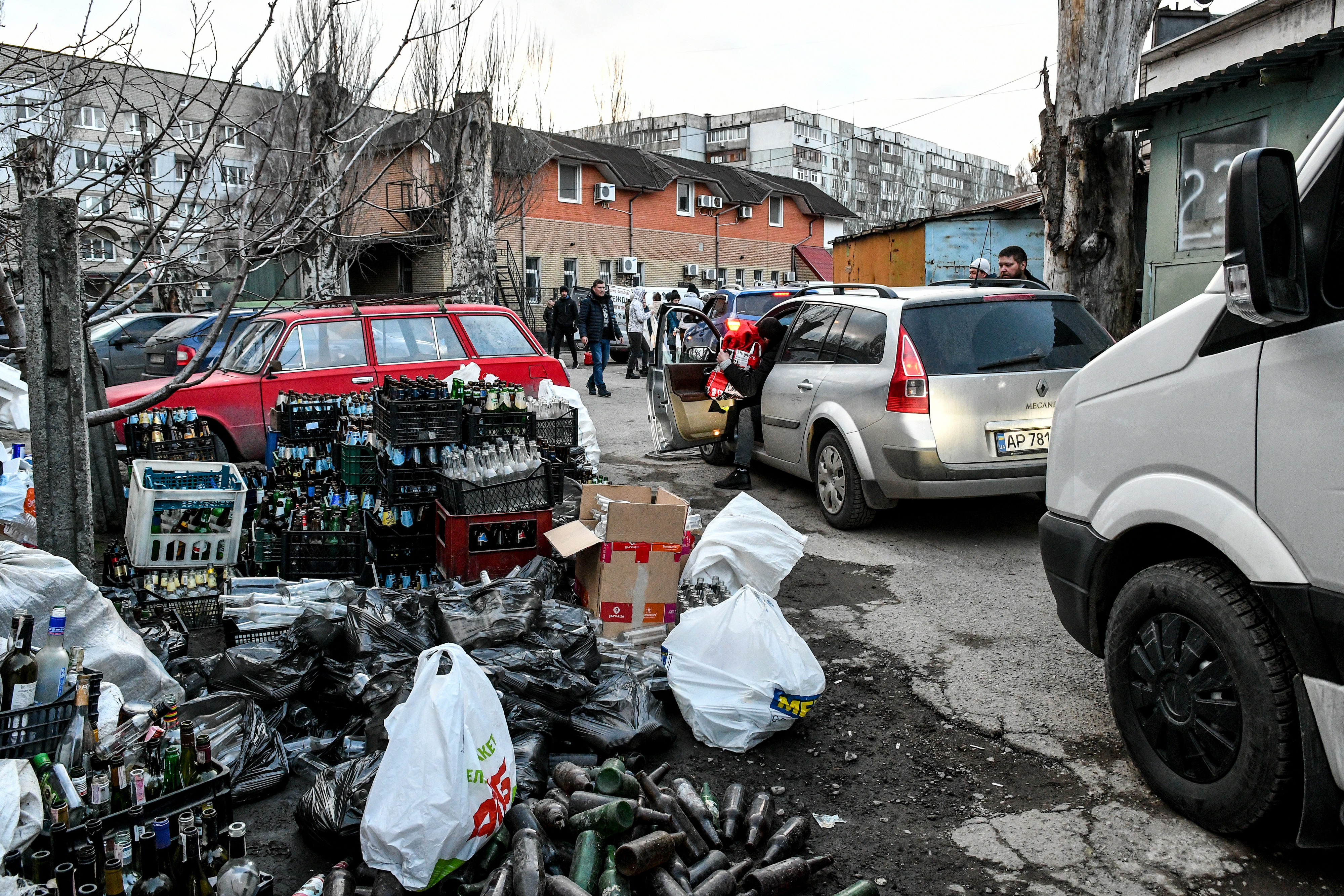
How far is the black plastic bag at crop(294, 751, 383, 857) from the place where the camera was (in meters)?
3.14

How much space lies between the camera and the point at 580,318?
21828 millimetres

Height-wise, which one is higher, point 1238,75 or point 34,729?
point 1238,75

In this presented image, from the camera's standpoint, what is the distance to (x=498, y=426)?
6438 millimetres

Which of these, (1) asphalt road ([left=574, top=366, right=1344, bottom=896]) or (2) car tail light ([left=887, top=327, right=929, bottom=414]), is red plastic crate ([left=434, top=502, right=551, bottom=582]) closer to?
(1) asphalt road ([left=574, top=366, right=1344, bottom=896])

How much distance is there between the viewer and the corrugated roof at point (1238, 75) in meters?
8.50

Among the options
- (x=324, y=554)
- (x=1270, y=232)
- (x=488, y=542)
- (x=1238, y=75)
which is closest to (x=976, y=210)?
(x=1238, y=75)

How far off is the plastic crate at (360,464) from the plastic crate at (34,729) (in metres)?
3.71

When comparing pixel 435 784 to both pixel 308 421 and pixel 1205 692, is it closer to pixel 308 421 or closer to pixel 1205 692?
pixel 1205 692

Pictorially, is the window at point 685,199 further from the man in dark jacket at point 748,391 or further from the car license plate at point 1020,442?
the car license plate at point 1020,442

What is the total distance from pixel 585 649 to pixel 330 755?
119 cm

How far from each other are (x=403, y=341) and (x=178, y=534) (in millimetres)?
4432

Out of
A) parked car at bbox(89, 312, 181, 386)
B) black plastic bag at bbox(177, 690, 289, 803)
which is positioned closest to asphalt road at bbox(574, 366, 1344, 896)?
black plastic bag at bbox(177, 690, 289, 803)

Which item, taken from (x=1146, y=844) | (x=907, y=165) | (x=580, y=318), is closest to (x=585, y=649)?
(x=1146, y=844)

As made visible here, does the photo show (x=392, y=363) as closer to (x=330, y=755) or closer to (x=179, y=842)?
(x=330, y=755)
